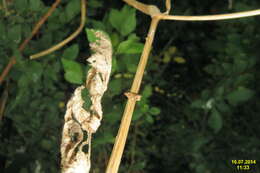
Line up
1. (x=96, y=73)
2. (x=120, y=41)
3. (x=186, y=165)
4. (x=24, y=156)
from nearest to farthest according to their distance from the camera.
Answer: (x=96, y=73)
(x=120, y=41)
(x=24, y=156)
(x=186, y=165)

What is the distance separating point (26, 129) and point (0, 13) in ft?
0.98

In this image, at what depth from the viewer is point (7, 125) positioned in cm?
90

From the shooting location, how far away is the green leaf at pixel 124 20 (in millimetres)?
639

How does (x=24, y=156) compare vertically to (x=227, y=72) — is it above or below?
below

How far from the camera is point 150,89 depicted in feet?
2.48

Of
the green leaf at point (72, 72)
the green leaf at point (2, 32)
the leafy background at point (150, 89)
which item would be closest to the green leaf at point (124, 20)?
the leafy background at point (150, 89)

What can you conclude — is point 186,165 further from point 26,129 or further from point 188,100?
point 26,129

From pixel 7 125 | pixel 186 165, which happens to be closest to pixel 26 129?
pixel 7 125

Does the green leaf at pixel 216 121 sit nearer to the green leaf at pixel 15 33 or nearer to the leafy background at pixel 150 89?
the leafy background at pixel 150 89

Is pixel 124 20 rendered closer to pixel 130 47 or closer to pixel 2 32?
pixel 130 47

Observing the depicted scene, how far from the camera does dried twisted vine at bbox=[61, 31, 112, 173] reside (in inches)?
18.6

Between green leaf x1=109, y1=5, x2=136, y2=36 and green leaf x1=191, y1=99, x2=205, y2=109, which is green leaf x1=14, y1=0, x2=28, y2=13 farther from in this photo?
green leaf x1=191, y1=99, x2=205, y2=109

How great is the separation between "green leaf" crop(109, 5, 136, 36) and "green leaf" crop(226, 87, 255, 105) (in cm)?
30

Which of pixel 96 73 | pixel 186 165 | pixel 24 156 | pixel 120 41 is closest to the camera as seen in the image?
pixel 96 73
